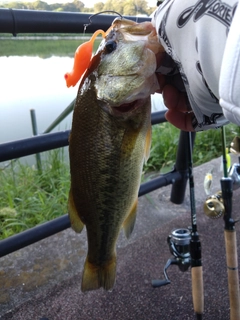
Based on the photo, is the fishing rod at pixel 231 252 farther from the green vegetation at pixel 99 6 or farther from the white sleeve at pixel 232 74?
the white sleeve at pixel 232 74

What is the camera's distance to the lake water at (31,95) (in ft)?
14.3

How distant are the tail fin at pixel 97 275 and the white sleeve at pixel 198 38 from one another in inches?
29.3

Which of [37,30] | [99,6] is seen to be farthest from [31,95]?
[37,30]

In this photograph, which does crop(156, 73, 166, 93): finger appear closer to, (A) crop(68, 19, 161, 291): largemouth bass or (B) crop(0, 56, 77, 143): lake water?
(A) crop(68, 19, 161, 291): largemouth bass

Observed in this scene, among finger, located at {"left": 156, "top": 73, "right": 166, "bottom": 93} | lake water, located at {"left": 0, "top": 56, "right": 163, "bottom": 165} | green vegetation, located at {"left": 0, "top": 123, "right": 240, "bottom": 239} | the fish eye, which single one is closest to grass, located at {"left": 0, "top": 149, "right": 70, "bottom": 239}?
green vegetation, located at {"left": 0, "top": 123, "right": 240, "bottom": 239}

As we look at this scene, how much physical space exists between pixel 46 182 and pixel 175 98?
2.33 metres

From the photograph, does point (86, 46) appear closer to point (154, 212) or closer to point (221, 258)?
point (221, 258)

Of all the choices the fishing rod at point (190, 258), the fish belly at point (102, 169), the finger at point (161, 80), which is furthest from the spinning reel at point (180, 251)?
the finger at point (161, 80)

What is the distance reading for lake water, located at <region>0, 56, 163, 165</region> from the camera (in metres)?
4.36

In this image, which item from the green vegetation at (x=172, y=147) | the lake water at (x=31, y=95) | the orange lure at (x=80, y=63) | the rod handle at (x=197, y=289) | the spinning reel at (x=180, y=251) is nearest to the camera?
the orange lure at (x=80, y=63)

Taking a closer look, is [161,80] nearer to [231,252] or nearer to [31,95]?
[231,252]

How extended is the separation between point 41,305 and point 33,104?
12.1ft

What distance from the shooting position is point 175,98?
133 centimetres

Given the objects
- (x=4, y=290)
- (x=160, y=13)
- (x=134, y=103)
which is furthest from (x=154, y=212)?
(x=160, y=13)
